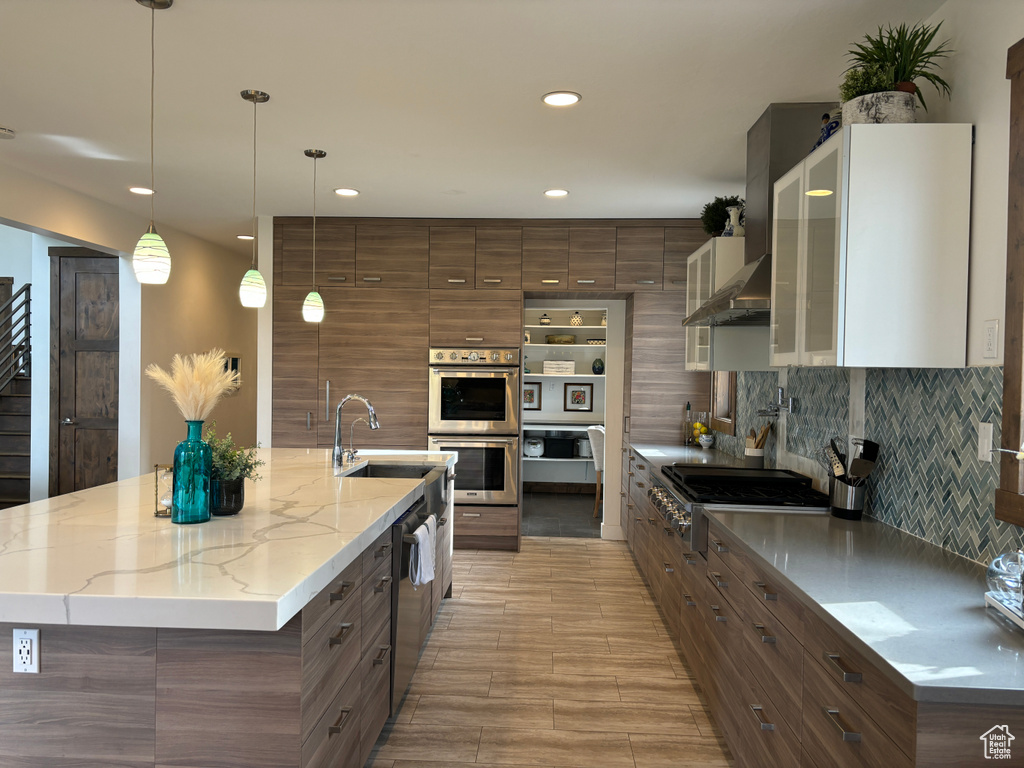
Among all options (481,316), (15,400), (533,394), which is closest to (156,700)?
(481,316)

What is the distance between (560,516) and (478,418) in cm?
184

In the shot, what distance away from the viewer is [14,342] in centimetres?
667

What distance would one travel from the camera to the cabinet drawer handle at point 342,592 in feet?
6.08

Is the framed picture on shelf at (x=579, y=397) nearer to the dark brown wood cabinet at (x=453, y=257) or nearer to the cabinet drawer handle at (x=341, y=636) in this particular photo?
the dark brown wood cabinet at (x=453, y=257)

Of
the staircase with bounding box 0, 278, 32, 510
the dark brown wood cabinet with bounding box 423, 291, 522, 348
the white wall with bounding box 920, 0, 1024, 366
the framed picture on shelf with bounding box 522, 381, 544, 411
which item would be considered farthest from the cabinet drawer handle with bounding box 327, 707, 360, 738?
the framed picture on shelf with bounding box 522, 381, 544, 411

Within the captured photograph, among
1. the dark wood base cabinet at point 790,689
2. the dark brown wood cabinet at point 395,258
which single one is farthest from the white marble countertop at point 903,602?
the dark brown wood cabinet at point 395,258

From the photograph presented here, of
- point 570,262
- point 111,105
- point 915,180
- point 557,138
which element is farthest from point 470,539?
point 915,180

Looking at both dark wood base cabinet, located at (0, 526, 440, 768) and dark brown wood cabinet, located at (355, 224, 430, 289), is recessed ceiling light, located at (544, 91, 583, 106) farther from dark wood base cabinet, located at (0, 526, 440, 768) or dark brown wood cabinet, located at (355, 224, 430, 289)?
dark brown wood cabinet, located at (355, 224, 430, 289)

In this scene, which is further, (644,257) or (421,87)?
(644,257)

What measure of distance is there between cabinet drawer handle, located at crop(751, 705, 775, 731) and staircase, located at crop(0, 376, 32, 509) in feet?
21.0

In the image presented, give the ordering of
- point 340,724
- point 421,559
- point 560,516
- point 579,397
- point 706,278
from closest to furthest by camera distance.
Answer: point 340,724
point 421,559
point 706,278
point 560,516
point 579,397

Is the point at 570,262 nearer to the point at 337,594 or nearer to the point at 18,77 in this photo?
the point at 18,77

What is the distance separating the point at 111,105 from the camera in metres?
3.22

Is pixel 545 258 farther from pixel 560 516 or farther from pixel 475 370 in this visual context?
pixel 560 516
